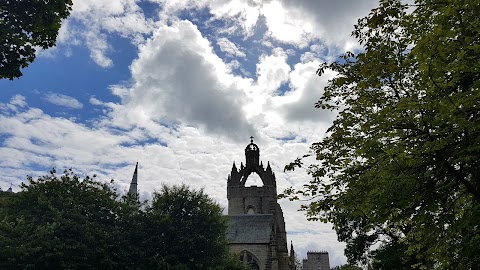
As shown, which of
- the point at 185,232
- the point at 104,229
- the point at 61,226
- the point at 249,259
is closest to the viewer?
the point at 61,226

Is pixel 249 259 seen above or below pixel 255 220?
below

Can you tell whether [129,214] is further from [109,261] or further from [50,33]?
[50,33]

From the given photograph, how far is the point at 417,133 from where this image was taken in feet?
27.9

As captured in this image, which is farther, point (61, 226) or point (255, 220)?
point (255, 220)

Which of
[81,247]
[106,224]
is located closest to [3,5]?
[81,247]

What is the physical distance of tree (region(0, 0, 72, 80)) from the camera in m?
9.31

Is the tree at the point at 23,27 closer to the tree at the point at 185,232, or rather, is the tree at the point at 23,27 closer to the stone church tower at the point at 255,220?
the tree at the point at 185,232

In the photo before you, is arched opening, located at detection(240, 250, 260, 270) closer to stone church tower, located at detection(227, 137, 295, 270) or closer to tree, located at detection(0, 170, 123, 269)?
stone church tower, located at detection(227, 137, 295, 270)

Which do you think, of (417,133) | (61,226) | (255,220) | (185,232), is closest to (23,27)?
(417,133)

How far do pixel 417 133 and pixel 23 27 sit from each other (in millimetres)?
10814

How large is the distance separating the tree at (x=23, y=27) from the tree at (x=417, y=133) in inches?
316

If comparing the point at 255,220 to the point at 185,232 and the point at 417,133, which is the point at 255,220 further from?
the point at 417,133

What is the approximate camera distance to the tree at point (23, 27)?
9312mm

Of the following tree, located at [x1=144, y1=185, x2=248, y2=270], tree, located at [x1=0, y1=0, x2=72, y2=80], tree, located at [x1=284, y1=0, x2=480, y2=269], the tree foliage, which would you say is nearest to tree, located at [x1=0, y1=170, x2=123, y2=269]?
the tree foliage
